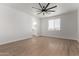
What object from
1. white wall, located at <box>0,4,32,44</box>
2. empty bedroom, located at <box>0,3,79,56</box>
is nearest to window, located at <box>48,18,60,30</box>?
empty bedroom, located at <box>0,3,79,56</box>

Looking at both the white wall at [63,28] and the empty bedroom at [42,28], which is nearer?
the empty bedroom at [42,28]

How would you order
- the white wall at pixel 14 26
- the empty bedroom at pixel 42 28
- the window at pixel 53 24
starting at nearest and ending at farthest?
the empty bedroom at pixel 42 28, the window at pixel 53 24, the white wall at pixel 14 26

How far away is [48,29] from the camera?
87.9 inches

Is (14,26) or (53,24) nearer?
(53,24)

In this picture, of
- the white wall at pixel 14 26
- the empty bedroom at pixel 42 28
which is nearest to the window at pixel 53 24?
the empty bedroom at pixel 42 28

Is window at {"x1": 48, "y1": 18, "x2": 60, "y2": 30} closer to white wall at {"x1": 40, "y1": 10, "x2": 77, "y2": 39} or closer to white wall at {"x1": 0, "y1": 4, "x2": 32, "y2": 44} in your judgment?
white wall at {"x1": 40, "y1": 10, "x2": 77, "y2": 39}

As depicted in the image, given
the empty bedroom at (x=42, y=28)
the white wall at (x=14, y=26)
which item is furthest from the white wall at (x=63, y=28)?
the white wall at (x=14, y=26)

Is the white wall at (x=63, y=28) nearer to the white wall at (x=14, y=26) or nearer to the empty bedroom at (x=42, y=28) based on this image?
the empty bedroom at (x=42, y=28)

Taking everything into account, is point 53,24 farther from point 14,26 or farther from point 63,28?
point 14,26

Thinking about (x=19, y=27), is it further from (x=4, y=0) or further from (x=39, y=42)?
(x=4, y=0)

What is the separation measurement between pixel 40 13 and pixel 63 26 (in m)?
0.84

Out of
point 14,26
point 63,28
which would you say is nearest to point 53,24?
point 63,28

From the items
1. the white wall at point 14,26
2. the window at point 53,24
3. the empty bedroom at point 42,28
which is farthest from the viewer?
the white wall at point 14,26

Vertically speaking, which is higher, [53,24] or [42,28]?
[53,24]
